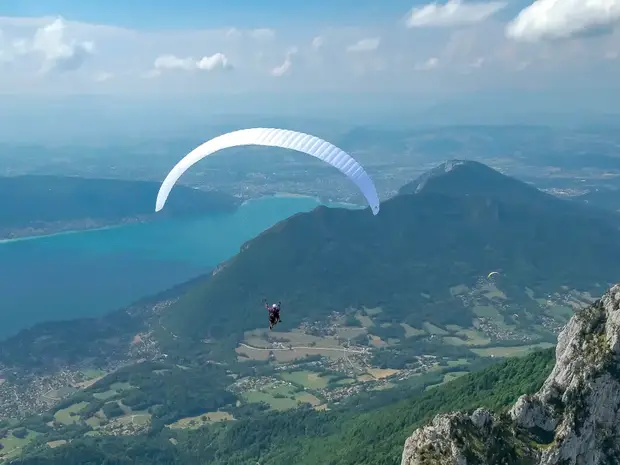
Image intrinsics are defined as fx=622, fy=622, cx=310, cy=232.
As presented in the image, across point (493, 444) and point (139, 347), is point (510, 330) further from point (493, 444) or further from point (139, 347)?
point (493, 444)

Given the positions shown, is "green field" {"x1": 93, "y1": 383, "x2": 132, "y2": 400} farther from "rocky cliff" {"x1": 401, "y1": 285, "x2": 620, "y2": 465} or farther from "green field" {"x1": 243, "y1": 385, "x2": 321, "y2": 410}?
"rocky cliff" {"x1": 401, "y1": 285, "x2": 620, "y2": 465}

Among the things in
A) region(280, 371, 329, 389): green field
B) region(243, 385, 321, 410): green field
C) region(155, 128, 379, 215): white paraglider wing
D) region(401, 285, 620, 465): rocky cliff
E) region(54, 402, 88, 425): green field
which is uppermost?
region(155, 128, 379, 215): white paraglider wing

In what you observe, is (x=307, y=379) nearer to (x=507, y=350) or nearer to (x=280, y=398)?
(x=280, y=398)

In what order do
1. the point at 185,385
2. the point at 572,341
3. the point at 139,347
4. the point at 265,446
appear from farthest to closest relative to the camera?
the point at 139,347
the point at 185,385
the point at 265,446
the point at 572,341

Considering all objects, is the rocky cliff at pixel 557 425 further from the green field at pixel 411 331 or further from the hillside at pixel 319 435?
the green field at pixel 411 331

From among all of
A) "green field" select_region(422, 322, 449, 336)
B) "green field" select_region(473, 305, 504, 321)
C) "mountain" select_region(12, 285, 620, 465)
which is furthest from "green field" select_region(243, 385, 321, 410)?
"green field" select_region(473, 305, 504, 321)

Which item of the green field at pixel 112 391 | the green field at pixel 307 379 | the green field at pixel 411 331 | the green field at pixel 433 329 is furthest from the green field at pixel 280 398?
the green field at pixel 433 329

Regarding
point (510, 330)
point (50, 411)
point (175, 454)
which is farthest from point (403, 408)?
point (510, 330)

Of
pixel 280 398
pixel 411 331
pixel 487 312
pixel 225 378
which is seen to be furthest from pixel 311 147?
pixel 487 312
